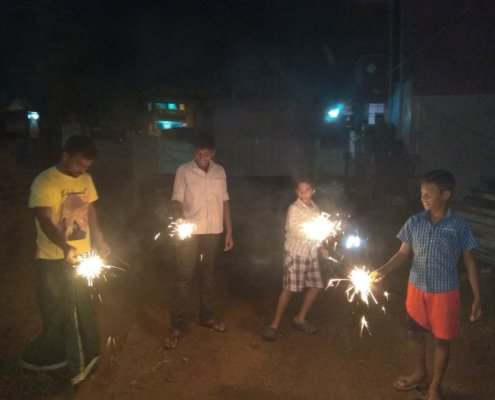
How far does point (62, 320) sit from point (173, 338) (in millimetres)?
1325

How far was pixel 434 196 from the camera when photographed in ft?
12.6

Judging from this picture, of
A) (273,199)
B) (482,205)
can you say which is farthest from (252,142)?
(482,205)

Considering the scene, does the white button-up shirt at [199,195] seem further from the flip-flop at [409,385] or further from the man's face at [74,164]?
the flip-flop at [409,385]

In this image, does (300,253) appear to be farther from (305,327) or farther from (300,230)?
(305,327)

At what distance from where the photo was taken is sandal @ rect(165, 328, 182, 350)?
506 cm

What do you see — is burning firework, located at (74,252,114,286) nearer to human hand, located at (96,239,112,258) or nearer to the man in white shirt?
human hand, located at (96,239,112,258)

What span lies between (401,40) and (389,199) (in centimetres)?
511

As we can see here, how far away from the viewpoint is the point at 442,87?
13148 mm

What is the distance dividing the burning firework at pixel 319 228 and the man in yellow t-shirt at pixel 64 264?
2224 mm

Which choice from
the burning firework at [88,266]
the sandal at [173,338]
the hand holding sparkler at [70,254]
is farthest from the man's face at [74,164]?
the sandal at [173,338]

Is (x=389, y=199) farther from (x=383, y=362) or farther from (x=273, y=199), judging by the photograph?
(x=383, y=362)

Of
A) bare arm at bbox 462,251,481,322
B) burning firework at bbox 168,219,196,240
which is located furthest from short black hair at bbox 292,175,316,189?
bare arm at bbox 462,251,481,322

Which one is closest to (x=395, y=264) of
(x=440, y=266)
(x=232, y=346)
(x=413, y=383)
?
(x=440, y=266)

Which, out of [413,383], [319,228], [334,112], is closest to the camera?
[413,383]
